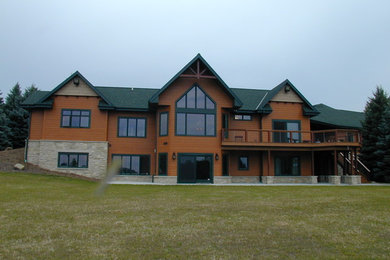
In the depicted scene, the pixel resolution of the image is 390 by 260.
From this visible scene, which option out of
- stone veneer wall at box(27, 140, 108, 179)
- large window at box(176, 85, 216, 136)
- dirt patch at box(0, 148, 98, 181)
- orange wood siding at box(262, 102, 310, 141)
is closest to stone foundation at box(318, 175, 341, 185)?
orange wood siding at box(262, 102, 310, 141)

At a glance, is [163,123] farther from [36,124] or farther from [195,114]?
[36,124]

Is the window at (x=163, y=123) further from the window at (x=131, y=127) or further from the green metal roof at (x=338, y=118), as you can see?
the green metal roof at (x=338, y=118)

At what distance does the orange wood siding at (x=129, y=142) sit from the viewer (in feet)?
77.8

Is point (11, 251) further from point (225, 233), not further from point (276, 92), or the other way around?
point (276, 92)

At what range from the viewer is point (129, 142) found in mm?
23875

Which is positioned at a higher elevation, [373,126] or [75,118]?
[373,126]

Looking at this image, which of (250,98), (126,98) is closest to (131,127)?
(126,98)

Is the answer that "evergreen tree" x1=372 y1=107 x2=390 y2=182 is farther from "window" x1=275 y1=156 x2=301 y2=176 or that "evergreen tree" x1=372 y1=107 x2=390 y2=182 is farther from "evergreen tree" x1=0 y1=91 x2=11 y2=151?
"evergreen tree" x1=0 y1=91 x2=11 y2=151

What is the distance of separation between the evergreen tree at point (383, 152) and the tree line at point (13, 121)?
3381 cm

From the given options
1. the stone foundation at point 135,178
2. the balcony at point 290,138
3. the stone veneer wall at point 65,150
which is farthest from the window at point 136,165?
the balcony at point 290,138

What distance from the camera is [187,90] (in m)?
22.2

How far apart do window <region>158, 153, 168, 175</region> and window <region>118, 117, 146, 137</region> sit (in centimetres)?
293

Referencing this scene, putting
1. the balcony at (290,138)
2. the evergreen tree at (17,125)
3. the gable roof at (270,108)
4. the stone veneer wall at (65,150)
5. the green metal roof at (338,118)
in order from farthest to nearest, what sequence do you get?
the evergreen tree at (17,125)
the green metal roof at (338,118)
the gable roof at (270,108)
the stone veneer wall at (65,150)
the balcony at (290,138)

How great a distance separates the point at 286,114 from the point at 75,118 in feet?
53.5
